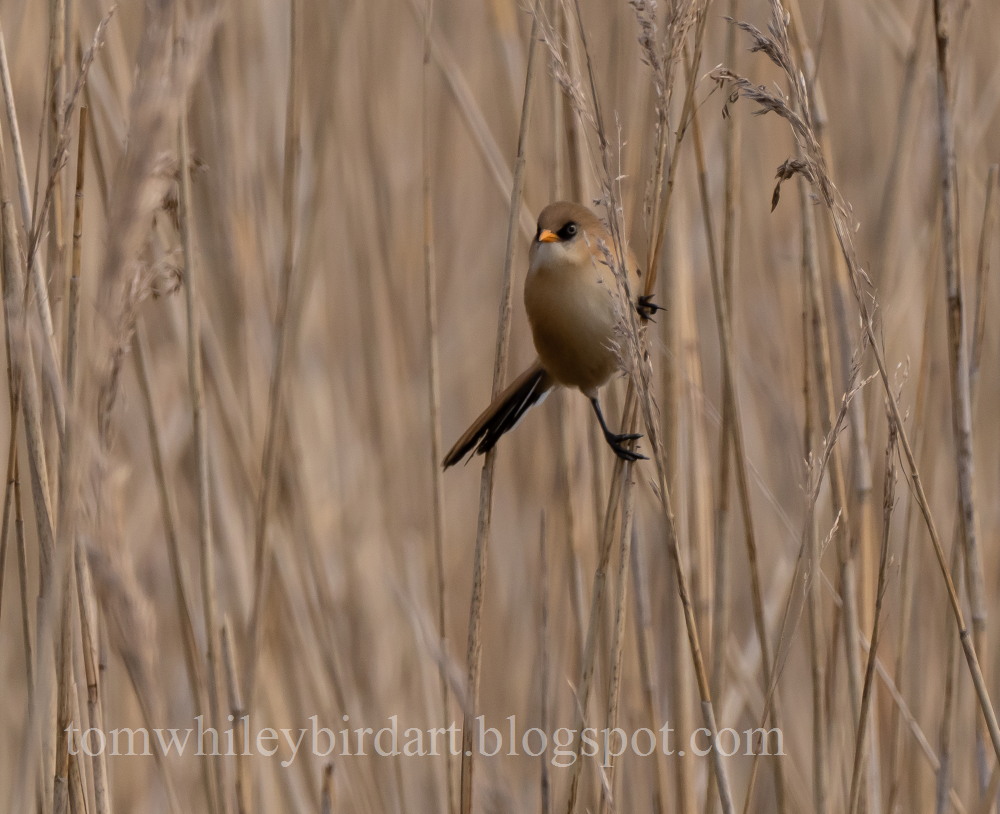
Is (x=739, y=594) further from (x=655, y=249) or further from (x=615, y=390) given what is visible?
(x=655, y=249)

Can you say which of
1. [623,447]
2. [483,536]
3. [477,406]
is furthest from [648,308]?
[477,406]

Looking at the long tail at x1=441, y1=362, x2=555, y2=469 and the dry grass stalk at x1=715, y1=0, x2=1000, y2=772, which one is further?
the long tail at x1=441, y1=362, x2=555, y2=469

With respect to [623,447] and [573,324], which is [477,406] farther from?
[623,447]

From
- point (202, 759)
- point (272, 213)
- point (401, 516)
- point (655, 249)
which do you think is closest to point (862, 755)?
point (655, 249)

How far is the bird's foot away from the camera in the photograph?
4.28 ft

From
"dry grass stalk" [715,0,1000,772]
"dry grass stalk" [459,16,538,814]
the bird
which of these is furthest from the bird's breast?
"dry grass stalk" [715,0,1000,772]

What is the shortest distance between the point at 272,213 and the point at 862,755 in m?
1.40

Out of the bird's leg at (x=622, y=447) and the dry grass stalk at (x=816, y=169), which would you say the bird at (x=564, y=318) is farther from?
the dry grass stalk at (x=816, y=169)

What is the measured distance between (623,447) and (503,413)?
0.23 meters

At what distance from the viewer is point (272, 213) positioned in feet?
6.64

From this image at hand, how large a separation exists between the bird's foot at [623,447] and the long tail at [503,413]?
0.16 metres

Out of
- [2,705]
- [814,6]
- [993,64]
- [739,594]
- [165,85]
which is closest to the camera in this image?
[165,85]

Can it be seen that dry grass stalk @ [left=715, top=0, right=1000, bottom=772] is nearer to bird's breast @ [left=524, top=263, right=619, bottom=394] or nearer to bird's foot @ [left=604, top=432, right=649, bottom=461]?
bird's foot @ [left=604, top=432, right=649, bottom=461]

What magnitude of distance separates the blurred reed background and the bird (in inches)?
2.5
